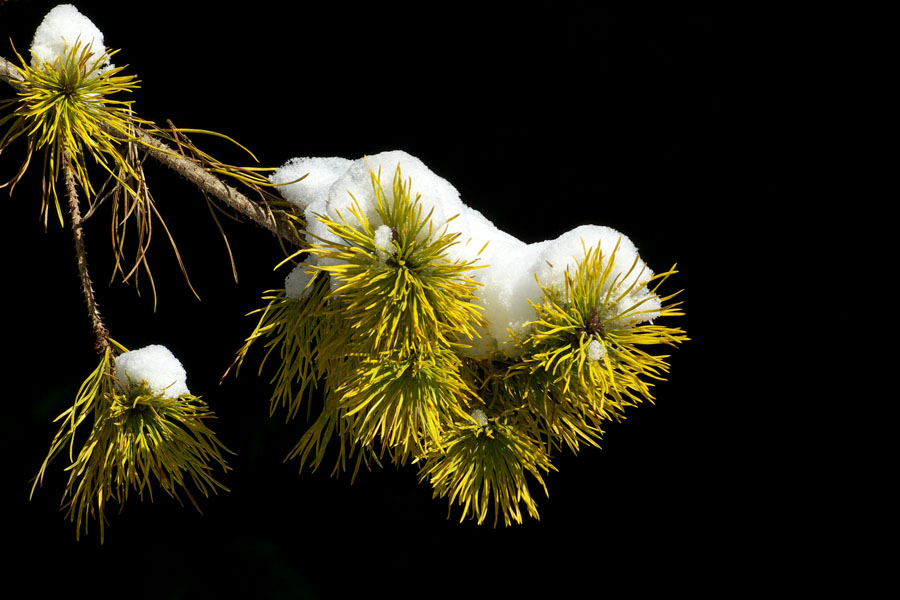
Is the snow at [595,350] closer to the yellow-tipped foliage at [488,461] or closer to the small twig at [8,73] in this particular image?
the yellow-tipped foliage at [488,461]

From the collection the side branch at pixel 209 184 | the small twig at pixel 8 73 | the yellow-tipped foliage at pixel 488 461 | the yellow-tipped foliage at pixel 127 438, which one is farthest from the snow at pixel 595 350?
the small twig at pixel 8 73

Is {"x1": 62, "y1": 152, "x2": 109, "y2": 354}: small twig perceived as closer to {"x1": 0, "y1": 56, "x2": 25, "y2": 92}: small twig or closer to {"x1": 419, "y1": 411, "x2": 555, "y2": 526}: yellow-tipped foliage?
{"x1": 0, "y1": 56, "x2": 25, "y2": 92}: small twig

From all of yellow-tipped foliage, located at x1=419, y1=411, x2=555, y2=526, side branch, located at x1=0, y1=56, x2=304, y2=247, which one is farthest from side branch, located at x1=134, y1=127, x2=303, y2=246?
yellow-tipped foliage, located at x1=419, y1=411, x2=555, y2=526

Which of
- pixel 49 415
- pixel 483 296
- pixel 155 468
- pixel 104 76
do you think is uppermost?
pixel 49 415

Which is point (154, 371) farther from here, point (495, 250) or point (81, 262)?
point (495, 250)

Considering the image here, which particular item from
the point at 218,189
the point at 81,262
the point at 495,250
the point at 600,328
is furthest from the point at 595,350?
the point at 81,262

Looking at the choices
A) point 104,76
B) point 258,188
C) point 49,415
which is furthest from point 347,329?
point 49,415

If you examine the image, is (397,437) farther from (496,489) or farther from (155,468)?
(155,468)
